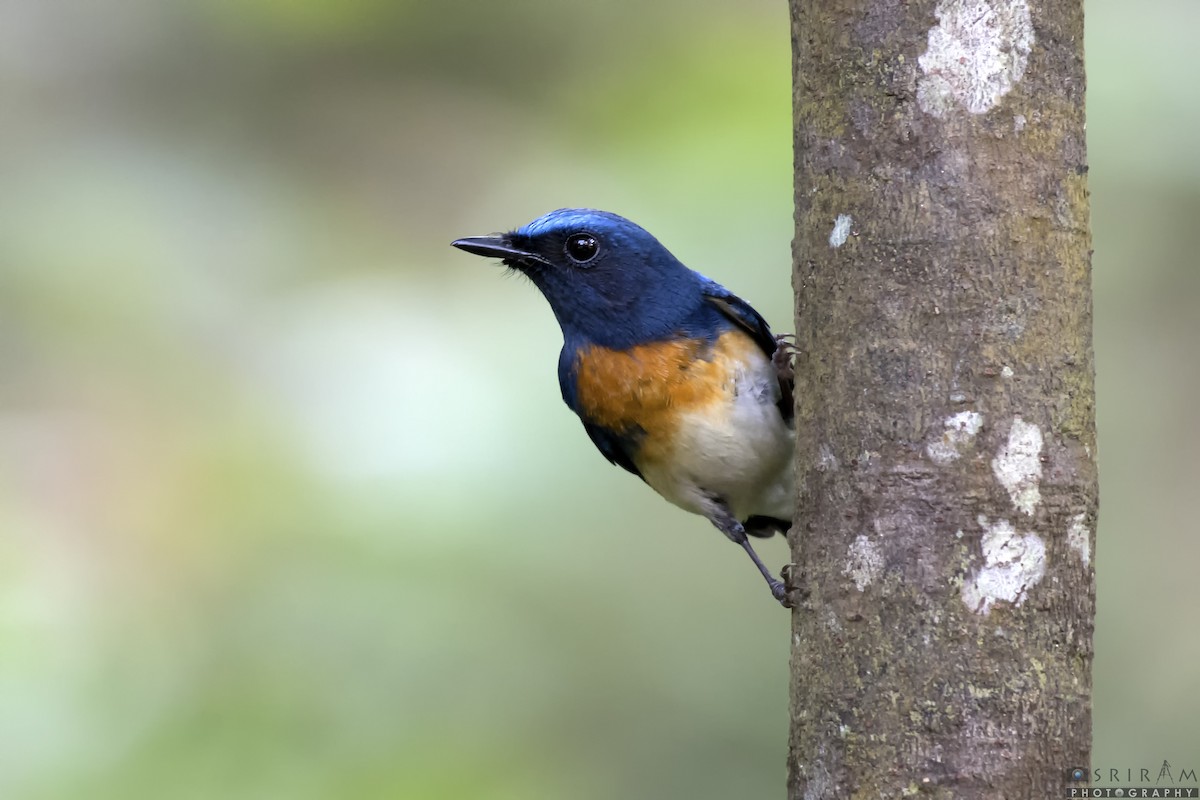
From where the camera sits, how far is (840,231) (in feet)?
8.54

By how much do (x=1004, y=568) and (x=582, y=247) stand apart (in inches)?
83.9

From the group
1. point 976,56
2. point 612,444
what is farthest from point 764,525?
point 976,56

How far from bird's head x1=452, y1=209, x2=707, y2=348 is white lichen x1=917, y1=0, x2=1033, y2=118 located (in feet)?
5.01

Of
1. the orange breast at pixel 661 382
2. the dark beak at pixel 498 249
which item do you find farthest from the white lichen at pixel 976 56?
the dark beak at pixel 498 249

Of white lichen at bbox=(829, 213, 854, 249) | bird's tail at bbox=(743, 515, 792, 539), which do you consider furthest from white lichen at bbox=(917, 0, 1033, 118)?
bird's tail at bbox=(743, 515, 792, 539)

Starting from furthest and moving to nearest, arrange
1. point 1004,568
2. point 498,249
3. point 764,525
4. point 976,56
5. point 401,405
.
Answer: point 401,405 < point 764,525 < point 498,249 < point 976,56 < point 1004,568

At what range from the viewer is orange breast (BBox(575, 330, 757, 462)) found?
12.6 ft

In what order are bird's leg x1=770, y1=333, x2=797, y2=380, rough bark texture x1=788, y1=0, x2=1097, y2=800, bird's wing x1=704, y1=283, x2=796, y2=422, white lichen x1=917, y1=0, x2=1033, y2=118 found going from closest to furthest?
rough bark texture x1=788, y1=0, x2=1097, y2=800 < white lichen x1=917, y1=0, x2=1033, y2=118 < bird's leg x1=770, y1=333, x2=797, y2=380 < bird's wing x1=704, y1=283, x2=796, y2=422

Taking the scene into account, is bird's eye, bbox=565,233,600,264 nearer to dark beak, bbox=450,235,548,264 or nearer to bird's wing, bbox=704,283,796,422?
dark beak, bbox=450,235,548,264

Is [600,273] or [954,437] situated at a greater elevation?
[600,273]

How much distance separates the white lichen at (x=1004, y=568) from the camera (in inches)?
92.4

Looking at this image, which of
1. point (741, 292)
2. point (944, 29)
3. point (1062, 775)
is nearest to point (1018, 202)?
point (944, 29)

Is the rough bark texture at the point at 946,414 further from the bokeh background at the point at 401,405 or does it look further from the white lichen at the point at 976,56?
the bokeh background at the point at 401,405

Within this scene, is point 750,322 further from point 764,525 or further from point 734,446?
point 764,525
